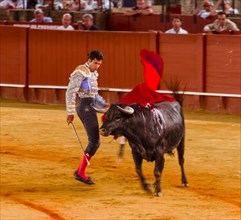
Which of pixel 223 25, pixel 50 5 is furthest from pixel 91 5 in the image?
pixel 223 25

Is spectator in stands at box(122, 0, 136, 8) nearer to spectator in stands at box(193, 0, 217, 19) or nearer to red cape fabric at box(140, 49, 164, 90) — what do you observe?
spectator in stands at box(193, 0, 217, 19)

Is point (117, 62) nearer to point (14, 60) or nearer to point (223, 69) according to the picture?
point (223, 69)

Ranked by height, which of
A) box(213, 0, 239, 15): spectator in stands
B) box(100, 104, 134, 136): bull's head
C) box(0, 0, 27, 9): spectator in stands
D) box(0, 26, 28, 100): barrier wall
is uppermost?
box(213, 0, 239, 15): spectator in stands

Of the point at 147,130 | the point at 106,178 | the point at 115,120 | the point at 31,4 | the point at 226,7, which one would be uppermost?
the point at 226,7

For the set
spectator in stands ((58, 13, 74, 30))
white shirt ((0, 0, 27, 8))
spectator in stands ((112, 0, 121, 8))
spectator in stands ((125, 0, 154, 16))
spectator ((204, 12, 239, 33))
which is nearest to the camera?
spectator ((204, 12, 239, 33))

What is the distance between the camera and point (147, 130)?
1155cm

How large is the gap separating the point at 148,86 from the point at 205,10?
970cm

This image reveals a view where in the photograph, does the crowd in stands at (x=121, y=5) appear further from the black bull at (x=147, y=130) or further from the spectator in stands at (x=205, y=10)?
the black bull at (x=147, y=130)

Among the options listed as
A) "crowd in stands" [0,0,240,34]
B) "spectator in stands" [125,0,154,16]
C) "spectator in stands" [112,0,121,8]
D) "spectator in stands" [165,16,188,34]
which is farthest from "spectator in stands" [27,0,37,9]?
"spectator in stands" [165,16,188,34]

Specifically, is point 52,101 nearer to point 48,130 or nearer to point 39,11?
point 39,11

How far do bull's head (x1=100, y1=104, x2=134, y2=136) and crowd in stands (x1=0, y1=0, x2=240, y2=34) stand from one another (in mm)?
8063

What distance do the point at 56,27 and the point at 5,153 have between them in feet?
22.7

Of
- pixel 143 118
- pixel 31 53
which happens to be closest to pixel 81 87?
pixel 143 118

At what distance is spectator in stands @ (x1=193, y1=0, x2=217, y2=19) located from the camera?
20.8m
